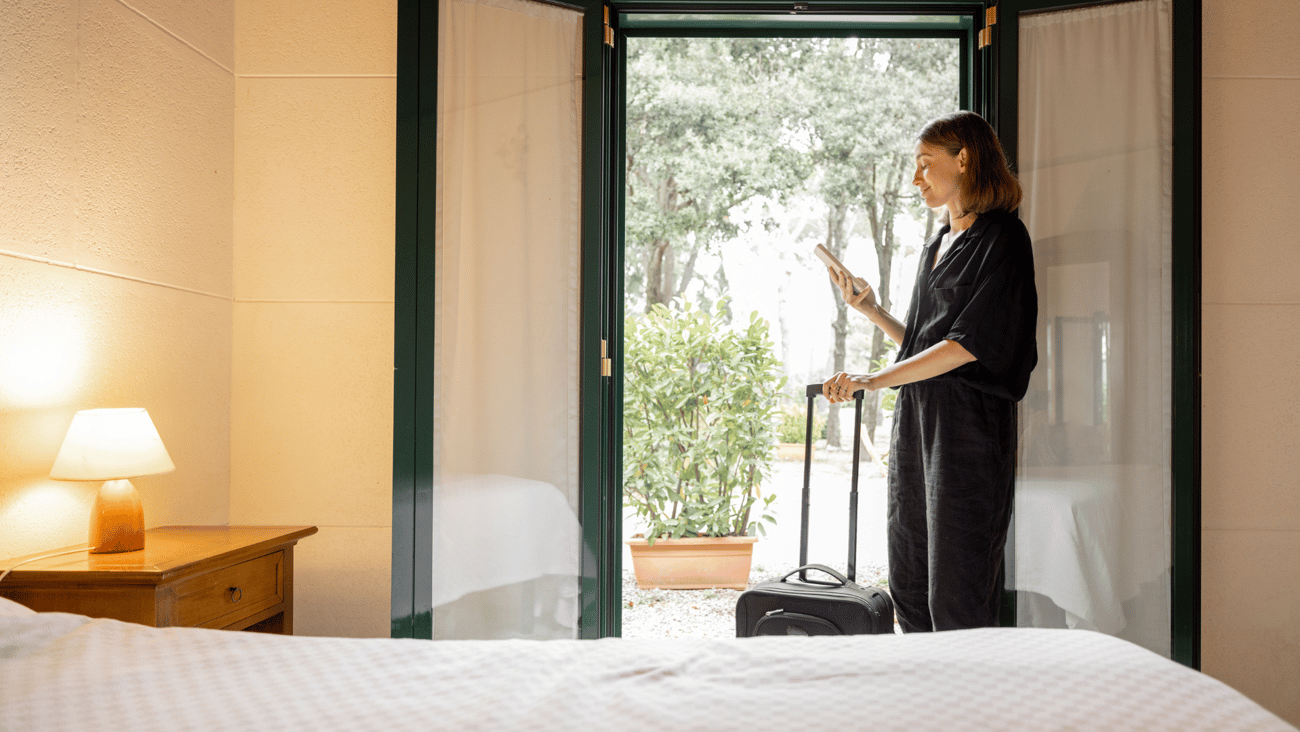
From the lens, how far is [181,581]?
1.76 meters

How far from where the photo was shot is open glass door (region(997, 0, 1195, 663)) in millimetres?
2518

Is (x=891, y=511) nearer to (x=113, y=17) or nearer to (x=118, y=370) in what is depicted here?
(x=118, y=370)

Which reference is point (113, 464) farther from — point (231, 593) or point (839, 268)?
point (839, 268)

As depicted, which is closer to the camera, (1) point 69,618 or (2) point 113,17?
(1) point 69,618

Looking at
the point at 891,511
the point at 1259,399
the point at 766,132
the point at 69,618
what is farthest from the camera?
the point at 766,132

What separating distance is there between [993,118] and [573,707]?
7.85 ft

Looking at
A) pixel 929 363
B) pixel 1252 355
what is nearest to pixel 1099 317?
pixel 1252 355

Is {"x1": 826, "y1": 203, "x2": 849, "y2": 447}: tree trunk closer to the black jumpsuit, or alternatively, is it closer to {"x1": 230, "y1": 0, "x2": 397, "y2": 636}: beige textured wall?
the black jumpsuit

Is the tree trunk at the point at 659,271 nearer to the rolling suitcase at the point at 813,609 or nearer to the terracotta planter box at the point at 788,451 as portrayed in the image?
the terracotta planter box at the point at 788,451

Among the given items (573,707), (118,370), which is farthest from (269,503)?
(573,707)

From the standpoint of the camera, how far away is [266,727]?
2.56 ft

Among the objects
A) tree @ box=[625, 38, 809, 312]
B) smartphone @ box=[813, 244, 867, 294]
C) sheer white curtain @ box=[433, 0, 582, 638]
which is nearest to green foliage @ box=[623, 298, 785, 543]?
tree @ box=[625, 38, 809, 312]

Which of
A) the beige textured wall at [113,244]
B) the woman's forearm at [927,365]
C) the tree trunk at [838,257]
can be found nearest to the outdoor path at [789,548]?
the tree trunk at [838,257]

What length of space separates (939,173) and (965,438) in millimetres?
694
